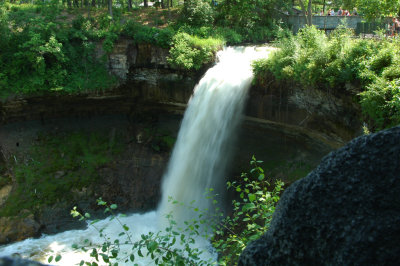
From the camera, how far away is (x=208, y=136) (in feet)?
39.8

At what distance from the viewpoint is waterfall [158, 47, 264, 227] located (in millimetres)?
11906

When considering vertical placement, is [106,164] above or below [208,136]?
below

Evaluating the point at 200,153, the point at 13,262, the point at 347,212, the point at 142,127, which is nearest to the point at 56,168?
the point at 142,127

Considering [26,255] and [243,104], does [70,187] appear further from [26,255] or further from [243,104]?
[243,104]

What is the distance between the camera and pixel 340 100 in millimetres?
9633

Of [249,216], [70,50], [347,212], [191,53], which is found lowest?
[249,216]

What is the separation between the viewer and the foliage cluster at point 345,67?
306 inches

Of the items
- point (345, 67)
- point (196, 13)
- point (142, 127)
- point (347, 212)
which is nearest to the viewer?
point (347, 212)

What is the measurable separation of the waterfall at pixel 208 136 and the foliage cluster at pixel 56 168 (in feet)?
12.3

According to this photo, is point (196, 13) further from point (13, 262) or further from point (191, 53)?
point (13, 262)

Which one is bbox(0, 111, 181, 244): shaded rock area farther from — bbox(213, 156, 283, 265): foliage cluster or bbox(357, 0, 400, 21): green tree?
bbox(213, 156, 283, 265): foliage cluster

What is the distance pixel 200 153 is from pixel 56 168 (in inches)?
250

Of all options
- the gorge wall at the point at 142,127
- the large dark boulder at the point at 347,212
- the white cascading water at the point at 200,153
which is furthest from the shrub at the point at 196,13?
the large dark boulder at the point at 347,212

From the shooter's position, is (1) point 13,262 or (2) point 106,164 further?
(2) point 106,164
